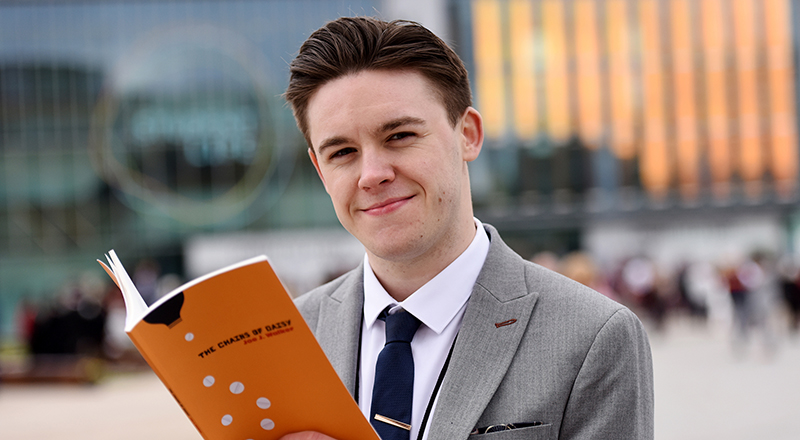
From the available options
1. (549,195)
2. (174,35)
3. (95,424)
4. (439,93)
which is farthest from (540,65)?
(439,93)

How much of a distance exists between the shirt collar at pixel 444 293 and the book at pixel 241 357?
1.39 feet

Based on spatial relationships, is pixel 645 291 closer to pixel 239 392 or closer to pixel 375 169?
pixel 375 169

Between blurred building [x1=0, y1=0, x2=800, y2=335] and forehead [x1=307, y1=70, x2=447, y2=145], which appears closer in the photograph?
forehead [x1=307, y1=70, x2=447, y2=145]

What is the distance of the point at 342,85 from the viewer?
1651 mm

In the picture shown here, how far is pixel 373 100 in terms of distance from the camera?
1.62 m

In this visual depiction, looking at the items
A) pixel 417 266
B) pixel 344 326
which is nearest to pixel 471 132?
pixel 417 266

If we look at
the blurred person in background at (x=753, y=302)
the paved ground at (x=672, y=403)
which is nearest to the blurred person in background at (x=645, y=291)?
the paved ground at (x=672, y=403)

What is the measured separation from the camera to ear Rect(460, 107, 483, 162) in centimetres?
182

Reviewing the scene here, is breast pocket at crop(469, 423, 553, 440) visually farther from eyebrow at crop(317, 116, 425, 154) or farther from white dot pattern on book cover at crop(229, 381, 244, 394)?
eyebrow at crop(317, 116, 425, 154)

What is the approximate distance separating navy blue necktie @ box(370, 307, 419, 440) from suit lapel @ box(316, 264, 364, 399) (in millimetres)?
140

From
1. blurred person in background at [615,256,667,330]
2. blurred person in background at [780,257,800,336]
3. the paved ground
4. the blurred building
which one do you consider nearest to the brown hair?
the paved ground

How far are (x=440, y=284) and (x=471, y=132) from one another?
0.44 metres

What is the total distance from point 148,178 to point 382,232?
2694 centimetres

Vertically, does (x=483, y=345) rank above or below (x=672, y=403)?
above
